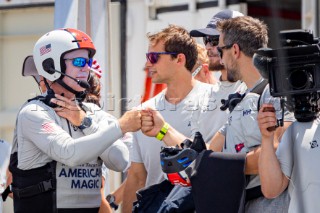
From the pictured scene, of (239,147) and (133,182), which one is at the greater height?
(239,147)

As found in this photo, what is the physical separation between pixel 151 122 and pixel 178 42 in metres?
0.82

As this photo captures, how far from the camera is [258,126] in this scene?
4.29 m

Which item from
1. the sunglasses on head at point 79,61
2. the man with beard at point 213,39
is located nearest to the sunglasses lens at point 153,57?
the man with beard at point 213,39

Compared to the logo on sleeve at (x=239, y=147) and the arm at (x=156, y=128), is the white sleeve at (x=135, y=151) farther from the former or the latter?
the logo on sleeve at (x=239, y=147)

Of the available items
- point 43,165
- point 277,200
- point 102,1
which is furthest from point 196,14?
point 277,200

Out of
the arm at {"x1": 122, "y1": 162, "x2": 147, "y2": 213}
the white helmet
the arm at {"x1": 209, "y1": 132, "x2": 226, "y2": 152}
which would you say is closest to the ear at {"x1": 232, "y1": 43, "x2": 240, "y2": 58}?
the arm at {"x1": 209, "y1": 132, "x2": 226, "y2": 152}

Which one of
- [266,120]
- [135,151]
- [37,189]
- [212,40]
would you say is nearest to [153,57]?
[212,40]

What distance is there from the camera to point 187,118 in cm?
530

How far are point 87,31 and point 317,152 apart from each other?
96.4 inches

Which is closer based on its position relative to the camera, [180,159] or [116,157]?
[180,159]

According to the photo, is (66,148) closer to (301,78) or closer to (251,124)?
(251,124)

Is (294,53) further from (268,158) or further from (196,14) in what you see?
(196,14)

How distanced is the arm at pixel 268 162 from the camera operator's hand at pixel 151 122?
0.92 meters

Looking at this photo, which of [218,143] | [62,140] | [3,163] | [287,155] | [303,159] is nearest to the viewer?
[303,159]
